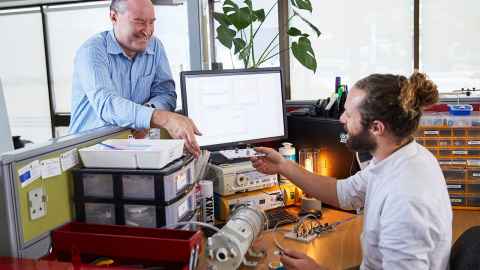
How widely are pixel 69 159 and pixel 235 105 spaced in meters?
0.81

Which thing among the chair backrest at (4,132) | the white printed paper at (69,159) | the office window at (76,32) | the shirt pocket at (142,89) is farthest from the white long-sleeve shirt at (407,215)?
the office window at (76,32)

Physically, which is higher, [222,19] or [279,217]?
[222,19]

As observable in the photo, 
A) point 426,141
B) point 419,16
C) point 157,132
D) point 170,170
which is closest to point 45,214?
point 170,170

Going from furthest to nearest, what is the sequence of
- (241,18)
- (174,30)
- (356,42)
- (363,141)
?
(174,30)
(356,42)
(241,18)
(363,141)

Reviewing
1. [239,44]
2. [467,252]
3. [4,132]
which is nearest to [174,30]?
[239,44]

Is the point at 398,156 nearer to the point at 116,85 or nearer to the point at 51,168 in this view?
the point at 51,168

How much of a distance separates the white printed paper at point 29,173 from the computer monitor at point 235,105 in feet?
2.35

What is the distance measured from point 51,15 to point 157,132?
4.35m

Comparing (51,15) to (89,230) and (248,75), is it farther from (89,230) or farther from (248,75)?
(89,230)

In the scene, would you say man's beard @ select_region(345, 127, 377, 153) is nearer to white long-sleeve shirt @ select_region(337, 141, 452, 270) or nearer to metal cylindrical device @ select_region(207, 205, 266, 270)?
white long-sleeve shirt @ select_region(337, 141, 452, 270)

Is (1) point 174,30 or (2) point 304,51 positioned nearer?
(2) point 304,51

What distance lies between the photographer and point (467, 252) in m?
1.19

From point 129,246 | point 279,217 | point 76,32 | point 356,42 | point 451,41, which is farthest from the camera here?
point 76,32

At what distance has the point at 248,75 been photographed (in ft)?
6.56
